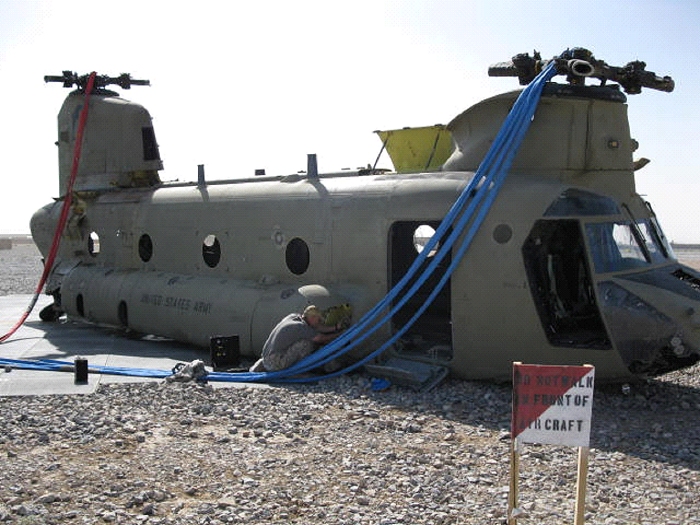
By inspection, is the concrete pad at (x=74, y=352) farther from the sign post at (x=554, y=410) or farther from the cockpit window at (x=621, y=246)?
the sign post at (x=554, y=410)

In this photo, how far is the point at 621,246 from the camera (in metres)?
8.70

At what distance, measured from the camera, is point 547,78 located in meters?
8.98

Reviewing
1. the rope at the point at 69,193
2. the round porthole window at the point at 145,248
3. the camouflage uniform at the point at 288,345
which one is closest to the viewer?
the camouflage uniform at the point at 288,345

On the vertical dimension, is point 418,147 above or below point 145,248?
above

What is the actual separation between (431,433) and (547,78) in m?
4.17

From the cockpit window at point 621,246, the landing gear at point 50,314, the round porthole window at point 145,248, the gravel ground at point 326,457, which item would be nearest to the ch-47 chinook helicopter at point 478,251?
the cockpit window at point 621,246

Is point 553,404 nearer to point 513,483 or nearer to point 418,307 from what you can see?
point 513,483

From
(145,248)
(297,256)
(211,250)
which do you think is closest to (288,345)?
(297,256)

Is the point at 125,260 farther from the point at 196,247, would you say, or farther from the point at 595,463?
the point at 595,463

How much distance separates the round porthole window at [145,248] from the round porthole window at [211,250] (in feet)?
4.78

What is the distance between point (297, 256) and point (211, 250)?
200cm

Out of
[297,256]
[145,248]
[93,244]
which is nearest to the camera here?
[297,256]

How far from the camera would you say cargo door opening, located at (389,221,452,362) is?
9.60 metres

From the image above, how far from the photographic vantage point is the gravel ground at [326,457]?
552 cm
